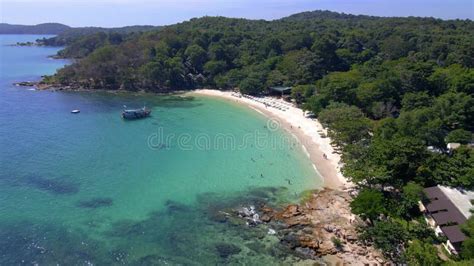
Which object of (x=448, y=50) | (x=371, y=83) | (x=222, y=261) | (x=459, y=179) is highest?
(x=448, y=50)

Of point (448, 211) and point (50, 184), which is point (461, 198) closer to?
point (448, 211)

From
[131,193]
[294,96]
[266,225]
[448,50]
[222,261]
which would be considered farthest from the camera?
[448,50]

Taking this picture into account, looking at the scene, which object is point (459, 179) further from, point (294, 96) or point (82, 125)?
point (82, 125)

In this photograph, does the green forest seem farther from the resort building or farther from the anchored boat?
the anchored boat

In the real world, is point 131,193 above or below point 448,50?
below

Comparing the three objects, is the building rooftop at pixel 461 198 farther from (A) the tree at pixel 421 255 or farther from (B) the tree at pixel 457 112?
(B) the tree at pixel 457 112

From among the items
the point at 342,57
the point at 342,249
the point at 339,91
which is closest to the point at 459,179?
the point at 342,249
